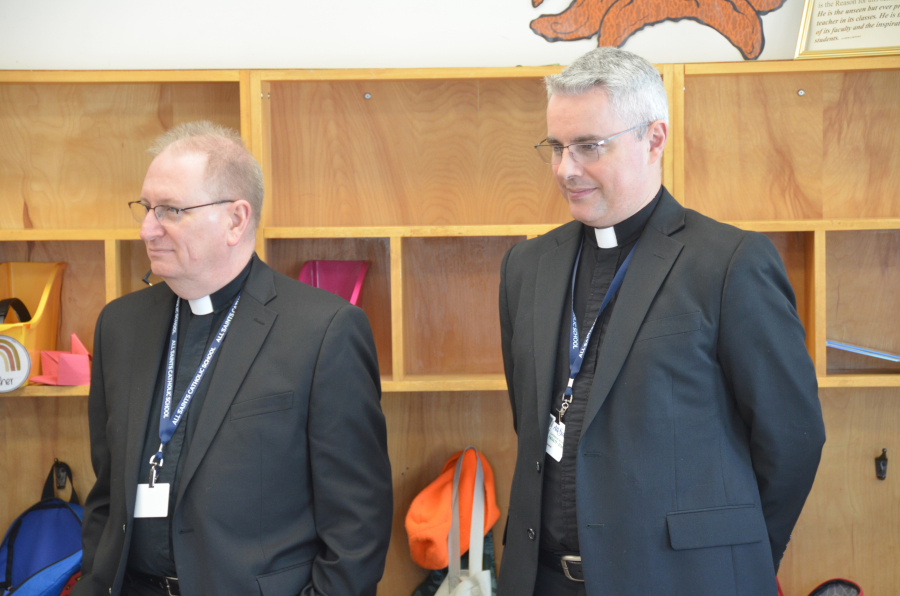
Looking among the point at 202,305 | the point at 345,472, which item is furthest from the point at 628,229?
the point at 202,305

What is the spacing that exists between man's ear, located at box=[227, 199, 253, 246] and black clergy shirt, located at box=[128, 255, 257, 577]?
0.34 feet

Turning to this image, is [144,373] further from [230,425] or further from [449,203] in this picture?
[449,203]

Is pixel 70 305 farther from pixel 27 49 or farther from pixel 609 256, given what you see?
pixel 609 256

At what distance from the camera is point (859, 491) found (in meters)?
2.48

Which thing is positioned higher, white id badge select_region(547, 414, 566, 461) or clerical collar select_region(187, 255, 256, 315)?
clerical collar select_region(187, 255, 256, 315)

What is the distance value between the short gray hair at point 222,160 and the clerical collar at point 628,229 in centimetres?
86

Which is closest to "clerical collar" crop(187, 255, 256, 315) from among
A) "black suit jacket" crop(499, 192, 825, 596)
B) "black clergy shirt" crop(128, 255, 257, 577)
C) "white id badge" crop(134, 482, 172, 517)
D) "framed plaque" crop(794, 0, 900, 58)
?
"black clergy shirt" crop(128, 255, 257, 577)

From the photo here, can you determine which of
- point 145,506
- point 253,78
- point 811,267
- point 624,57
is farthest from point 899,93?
point 145,506

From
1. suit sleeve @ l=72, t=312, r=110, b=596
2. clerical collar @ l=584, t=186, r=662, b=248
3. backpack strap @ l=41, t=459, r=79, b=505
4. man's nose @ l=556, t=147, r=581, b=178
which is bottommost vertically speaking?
backpack strap @ l=41, t=459, r=79, b=505

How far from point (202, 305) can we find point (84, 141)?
48.5 inches

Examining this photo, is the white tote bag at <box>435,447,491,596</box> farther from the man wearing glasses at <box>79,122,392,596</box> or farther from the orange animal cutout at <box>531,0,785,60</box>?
the orange animal cutout at <box>531,0,785,60</box>

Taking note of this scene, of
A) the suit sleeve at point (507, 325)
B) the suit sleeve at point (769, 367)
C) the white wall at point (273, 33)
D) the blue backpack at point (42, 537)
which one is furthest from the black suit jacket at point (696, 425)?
the blue backpack at point (42, 537)

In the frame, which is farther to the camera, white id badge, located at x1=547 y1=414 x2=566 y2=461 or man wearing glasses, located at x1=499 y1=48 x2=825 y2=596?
white id badge, located at x1=547 y1=414 x2=566 y2=461

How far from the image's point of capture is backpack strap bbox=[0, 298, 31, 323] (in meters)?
2.36
